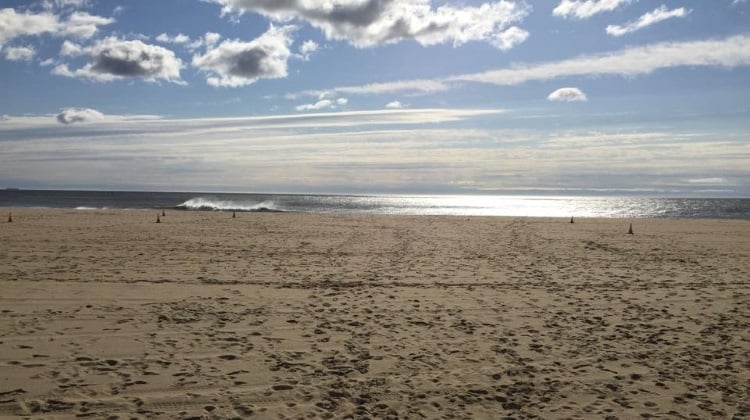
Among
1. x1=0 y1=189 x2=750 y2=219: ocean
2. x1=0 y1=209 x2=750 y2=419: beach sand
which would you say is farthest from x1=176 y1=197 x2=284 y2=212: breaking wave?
x1=0 y1=209 x2=750 y2=419: beach sand

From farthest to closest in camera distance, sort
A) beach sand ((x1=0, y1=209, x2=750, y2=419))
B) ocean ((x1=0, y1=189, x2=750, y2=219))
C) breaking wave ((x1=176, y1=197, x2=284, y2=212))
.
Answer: ocean ((x1=0, y1=189, x2=750, y2=219))
breaking wave ((x1=176, y1=197, x2=284, y2=212))
beach sand ((x1=0, y1=209, x2=750, y2=419))

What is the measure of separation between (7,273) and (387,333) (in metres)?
11.0

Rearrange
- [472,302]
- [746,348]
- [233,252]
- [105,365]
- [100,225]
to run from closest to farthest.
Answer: [105,365] → [746,348] → [472,302] → [233,252] → [100,225]

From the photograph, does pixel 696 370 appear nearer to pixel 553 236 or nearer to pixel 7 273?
pixel 7 273

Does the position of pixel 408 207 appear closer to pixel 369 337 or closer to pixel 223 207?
Answer: pixel 223 207

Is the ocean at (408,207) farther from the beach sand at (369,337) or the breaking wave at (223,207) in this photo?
the beach sand at (369,337)

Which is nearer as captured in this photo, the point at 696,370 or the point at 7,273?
the point at 696,370

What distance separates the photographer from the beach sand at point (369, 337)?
5.85m

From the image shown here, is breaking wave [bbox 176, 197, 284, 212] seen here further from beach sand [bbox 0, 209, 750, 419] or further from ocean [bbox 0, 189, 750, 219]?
beach sand [bbox 0, 209, 750, 419]

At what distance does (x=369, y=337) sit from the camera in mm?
8281

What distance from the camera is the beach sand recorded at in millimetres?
5852

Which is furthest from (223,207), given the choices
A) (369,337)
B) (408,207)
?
(369,337)

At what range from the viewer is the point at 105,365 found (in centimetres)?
672

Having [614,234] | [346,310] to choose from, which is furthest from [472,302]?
[614,234]
